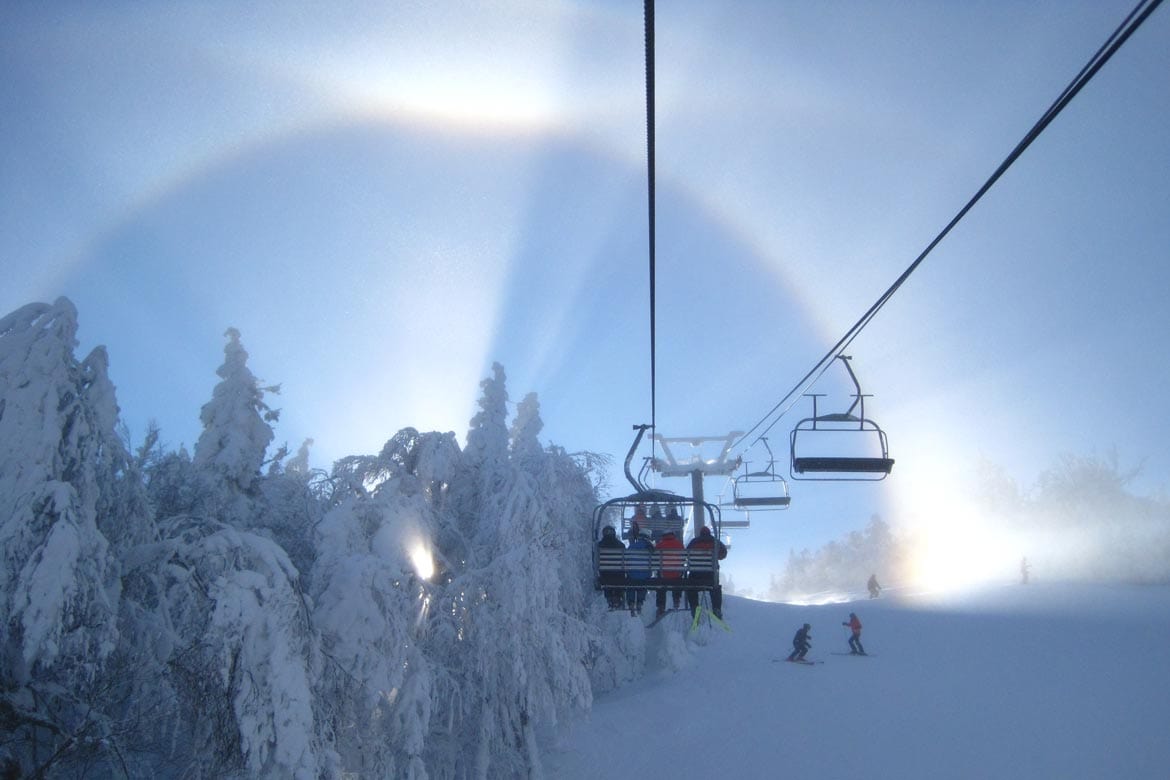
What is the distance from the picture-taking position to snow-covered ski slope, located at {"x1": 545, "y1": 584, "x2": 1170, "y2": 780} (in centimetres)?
1798

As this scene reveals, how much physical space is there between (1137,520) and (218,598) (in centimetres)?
5214

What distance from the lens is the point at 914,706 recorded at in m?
21.3

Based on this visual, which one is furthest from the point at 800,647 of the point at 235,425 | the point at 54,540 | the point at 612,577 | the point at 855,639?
the point at 54,540

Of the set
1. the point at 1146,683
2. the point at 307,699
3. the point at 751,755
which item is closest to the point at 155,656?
the point at 307,699

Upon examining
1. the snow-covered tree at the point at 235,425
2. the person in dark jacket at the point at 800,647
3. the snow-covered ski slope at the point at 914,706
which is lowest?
the snow-covered ski slope at the point at 914,706

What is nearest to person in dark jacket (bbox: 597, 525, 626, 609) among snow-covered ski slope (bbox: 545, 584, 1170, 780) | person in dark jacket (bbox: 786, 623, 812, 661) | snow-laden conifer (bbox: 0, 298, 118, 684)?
snow-laden conifer (bbox: 0, 298, 118, 684)

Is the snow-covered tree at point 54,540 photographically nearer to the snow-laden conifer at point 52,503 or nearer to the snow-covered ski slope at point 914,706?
the snow-laden conifer at point 52,503

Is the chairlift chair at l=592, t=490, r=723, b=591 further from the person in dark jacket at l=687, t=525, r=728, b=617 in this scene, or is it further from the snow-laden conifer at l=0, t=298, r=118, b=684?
the snow-laden conifer at l=0, t=298, r=118, b=684

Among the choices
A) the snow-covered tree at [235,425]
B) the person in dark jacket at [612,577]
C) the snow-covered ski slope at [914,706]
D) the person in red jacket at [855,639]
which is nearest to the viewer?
the person in dark jacket at [612,577]

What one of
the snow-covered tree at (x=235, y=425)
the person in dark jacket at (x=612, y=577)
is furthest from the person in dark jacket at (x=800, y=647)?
the snow-covered tree at (x=235, y=425)

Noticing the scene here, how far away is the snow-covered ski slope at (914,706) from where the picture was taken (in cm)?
1798

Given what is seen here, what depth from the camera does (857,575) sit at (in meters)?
86.6

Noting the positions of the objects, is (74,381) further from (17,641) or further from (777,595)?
(777,595)

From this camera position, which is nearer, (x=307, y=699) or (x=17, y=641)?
(x=17, y=641)
